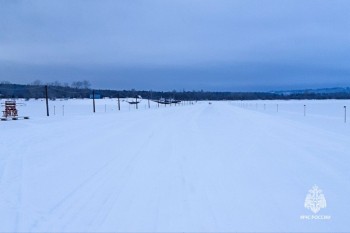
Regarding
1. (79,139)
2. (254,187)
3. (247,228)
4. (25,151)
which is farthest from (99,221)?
(79,139)

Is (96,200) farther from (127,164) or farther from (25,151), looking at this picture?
(25,151)

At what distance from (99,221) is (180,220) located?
113 centimetres

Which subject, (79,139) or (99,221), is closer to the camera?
(99,221)

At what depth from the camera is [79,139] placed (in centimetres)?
1352

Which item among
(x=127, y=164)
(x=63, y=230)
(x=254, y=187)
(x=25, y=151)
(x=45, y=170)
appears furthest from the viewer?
(x=25, y=151)

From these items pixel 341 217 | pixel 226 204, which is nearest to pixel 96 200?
pixel 226 204

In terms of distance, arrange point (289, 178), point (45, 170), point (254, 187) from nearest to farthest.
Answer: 1. point (254, 187)
2. point (289, 178)
3. point (45, 170)

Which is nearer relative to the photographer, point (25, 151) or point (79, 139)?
point (25, 151)

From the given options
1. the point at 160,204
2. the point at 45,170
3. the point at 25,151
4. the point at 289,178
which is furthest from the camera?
the point at 25,151

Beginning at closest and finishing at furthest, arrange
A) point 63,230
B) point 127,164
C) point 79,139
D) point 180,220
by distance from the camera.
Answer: point 63,230
point 180,220
point 127,164
point 79,139

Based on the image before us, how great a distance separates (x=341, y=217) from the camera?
495 cm

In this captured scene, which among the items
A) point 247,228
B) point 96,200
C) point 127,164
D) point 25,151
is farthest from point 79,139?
point 247,228

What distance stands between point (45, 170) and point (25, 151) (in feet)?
10.1

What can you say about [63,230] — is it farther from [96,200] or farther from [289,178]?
[289,178]
